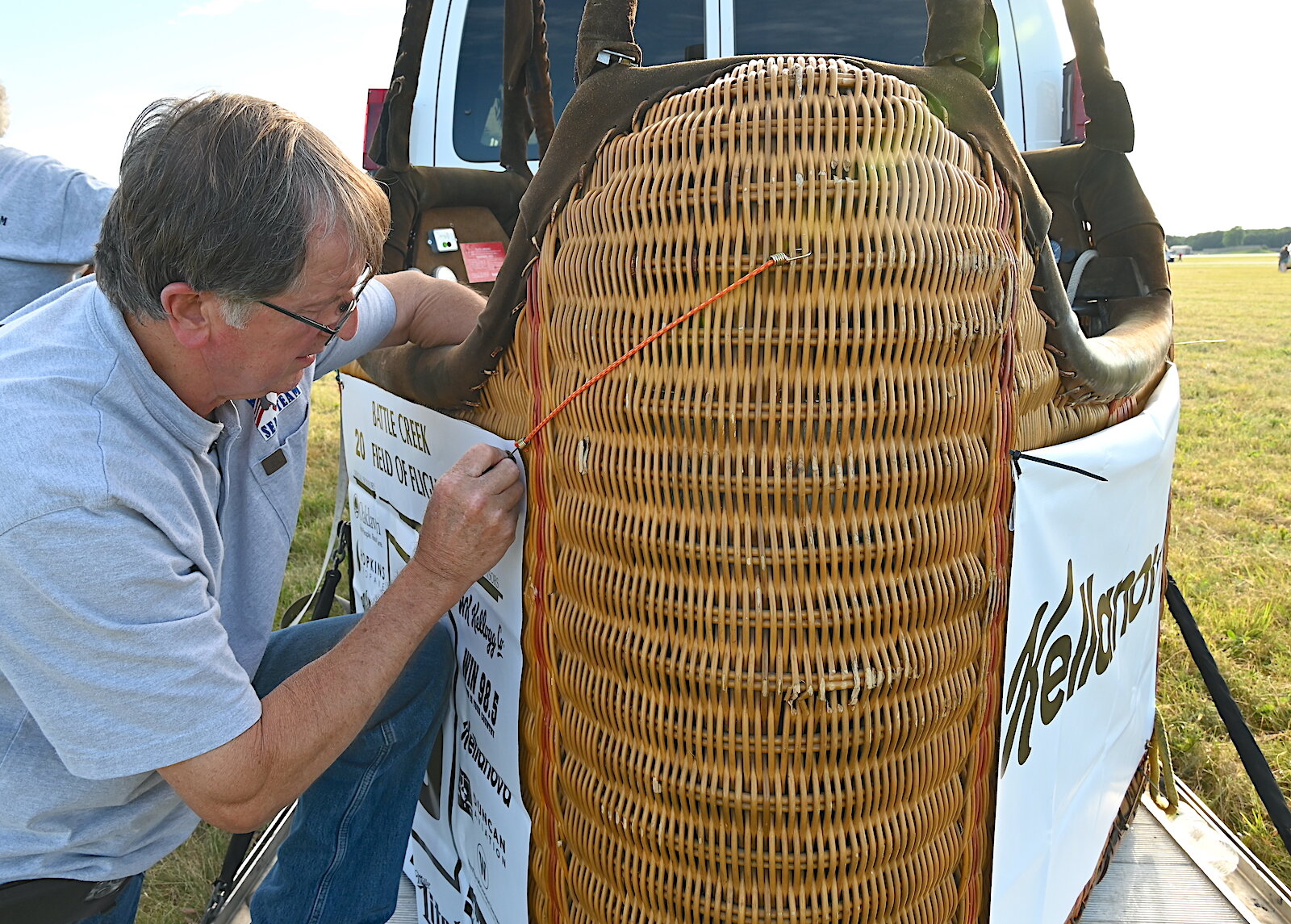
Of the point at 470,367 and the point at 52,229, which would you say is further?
the point at 52,229

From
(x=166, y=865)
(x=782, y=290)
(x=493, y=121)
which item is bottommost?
A: (x=166, y=865)

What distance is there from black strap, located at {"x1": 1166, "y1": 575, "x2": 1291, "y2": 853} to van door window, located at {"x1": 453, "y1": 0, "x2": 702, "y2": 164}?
2.29 meters

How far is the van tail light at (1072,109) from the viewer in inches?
110

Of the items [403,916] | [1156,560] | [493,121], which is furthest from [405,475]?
[493,121]

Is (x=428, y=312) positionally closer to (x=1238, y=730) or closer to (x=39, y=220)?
(x=39, y=220)

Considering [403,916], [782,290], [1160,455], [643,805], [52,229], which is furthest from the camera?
[52,229]

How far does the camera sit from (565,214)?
957 millimetres

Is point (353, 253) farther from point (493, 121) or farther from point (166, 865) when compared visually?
point (493, 121)

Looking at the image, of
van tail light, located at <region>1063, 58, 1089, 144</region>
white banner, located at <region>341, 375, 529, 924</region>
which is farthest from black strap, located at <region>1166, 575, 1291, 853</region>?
van tail light, located at <region>1063, 58, 1089, 144</region>

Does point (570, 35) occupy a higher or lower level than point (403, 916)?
higher

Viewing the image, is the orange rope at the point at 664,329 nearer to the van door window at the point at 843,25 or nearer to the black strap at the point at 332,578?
the black strap at the point at 332,578

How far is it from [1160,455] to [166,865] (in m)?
2.16

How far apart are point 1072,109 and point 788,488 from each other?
2593 millimetres

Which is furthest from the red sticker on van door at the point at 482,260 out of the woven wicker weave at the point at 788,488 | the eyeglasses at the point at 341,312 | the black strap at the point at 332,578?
the woven wicker weave at the point at 788,488
